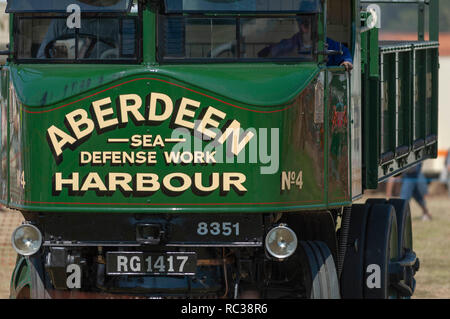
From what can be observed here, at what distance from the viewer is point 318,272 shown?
8.98m

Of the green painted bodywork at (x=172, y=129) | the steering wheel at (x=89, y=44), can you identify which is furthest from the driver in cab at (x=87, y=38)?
the green painted bodywork at (x=172, y=129)

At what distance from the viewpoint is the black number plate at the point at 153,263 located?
338 inches

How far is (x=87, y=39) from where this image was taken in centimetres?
888

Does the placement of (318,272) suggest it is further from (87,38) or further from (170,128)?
(87,38)

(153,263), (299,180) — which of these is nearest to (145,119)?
(153,263)

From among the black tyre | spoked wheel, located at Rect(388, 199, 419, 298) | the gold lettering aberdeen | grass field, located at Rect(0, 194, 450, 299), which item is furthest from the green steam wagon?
grass field, located at Rect(0, 194, 450, 299)

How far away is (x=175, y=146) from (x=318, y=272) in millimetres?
1423

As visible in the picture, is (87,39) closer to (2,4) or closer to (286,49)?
(2,4)

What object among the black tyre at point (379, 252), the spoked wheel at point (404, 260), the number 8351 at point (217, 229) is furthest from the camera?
the spoked wheel at point (404, 260)

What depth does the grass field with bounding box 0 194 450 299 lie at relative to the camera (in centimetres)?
1402

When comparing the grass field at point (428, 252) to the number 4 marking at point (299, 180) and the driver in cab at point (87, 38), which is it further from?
the number 4 marking at point (299, 180)

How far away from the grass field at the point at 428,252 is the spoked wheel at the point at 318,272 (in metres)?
4.43

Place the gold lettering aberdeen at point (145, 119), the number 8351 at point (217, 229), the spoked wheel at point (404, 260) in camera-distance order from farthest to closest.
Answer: the spoked wheel at point (404, 260), the number 8351 at point (217, 229), the gold lettering aberdeen at point (145, 119)

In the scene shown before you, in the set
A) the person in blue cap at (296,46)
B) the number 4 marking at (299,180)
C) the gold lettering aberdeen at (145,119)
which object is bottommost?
the number 4 marking at (299,180)
